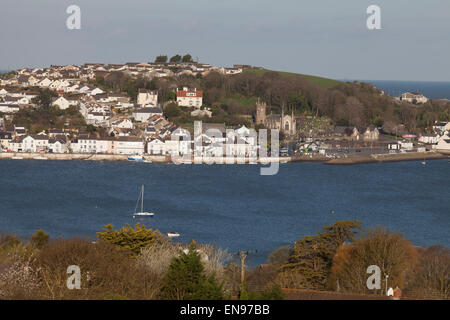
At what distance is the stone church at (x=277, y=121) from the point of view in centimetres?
2684

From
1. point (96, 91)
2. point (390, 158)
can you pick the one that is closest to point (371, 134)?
point (390, 158)

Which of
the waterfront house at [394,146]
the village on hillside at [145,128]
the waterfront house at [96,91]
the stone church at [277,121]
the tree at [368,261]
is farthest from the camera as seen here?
the waterfront house at [96,91]

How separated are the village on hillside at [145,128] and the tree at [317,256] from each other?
14.3 meters

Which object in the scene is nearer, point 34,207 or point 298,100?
point 34,207

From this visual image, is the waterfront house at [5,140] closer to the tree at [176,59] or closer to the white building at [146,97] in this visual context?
the white building at [146,97]

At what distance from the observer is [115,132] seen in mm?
23453

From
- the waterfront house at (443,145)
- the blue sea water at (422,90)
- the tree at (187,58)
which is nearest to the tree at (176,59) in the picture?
the tree at (187,58)

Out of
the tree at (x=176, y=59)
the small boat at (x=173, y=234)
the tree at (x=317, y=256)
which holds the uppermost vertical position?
the tree at (x=176, y=59)

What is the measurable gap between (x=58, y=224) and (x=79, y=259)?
7018mm

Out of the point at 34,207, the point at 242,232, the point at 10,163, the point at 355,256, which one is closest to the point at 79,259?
the point at 355,256

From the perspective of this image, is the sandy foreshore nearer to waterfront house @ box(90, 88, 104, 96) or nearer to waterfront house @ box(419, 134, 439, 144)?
waterfront house @ box(419, 134, 439, 144)
